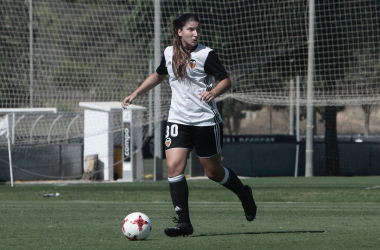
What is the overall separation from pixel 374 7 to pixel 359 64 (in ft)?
5.85

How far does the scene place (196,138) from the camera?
590cm

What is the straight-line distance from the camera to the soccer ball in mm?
5273

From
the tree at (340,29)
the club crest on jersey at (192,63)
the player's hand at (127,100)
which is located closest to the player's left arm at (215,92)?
the club crest on jersey at (192,63)

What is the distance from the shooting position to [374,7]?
17766 mm

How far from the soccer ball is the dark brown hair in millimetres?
1348

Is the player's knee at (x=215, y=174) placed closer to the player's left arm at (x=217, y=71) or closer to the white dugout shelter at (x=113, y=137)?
the player's left arm at (x=217, y=71)

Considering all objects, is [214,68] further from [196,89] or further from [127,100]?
[127,100]

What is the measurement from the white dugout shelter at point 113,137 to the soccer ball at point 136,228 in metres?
13.0

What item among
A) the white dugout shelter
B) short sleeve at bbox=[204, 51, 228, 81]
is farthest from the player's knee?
the white dugout shelter

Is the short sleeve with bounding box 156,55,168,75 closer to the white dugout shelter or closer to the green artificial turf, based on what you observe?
the green artificial turf

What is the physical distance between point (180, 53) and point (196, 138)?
779 mm

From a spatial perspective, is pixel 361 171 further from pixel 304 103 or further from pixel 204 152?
pixel 204 152

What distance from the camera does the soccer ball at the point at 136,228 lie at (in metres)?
5.27

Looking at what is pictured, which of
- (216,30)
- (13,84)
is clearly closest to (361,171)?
(216,30)
